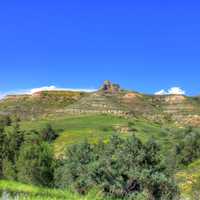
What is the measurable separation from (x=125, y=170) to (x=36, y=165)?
32696 mm

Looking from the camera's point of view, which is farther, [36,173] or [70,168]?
[36,173]

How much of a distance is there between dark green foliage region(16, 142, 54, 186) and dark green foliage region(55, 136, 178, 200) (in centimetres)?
1833

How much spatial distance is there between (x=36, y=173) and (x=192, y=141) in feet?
139

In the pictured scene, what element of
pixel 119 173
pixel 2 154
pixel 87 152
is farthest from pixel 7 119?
pixel 119 173

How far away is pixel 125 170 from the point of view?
4228 centimetres

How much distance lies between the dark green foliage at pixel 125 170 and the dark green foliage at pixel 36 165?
18325 mm

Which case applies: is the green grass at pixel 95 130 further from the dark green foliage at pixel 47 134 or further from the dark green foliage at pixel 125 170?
the dark green foliage at pixel 125 170

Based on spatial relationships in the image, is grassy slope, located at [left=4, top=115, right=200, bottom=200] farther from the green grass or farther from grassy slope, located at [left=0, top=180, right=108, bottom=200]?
grassy slope, located at [left=0, top=180, right=108, bottom=200]

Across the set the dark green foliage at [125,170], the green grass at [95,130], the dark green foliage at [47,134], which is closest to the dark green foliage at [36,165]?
the dark green foliage at [125,170]

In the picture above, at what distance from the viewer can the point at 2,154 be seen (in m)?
95.3

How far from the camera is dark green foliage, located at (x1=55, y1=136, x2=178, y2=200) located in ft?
123

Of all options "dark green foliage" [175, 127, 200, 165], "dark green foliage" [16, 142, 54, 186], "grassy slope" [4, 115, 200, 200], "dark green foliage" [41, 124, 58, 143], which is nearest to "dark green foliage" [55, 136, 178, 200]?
"dark green foliage" [16, 142, 54, 186]

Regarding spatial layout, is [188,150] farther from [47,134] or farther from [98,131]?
[47,134]

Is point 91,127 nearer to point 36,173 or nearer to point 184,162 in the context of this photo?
point 184,162
